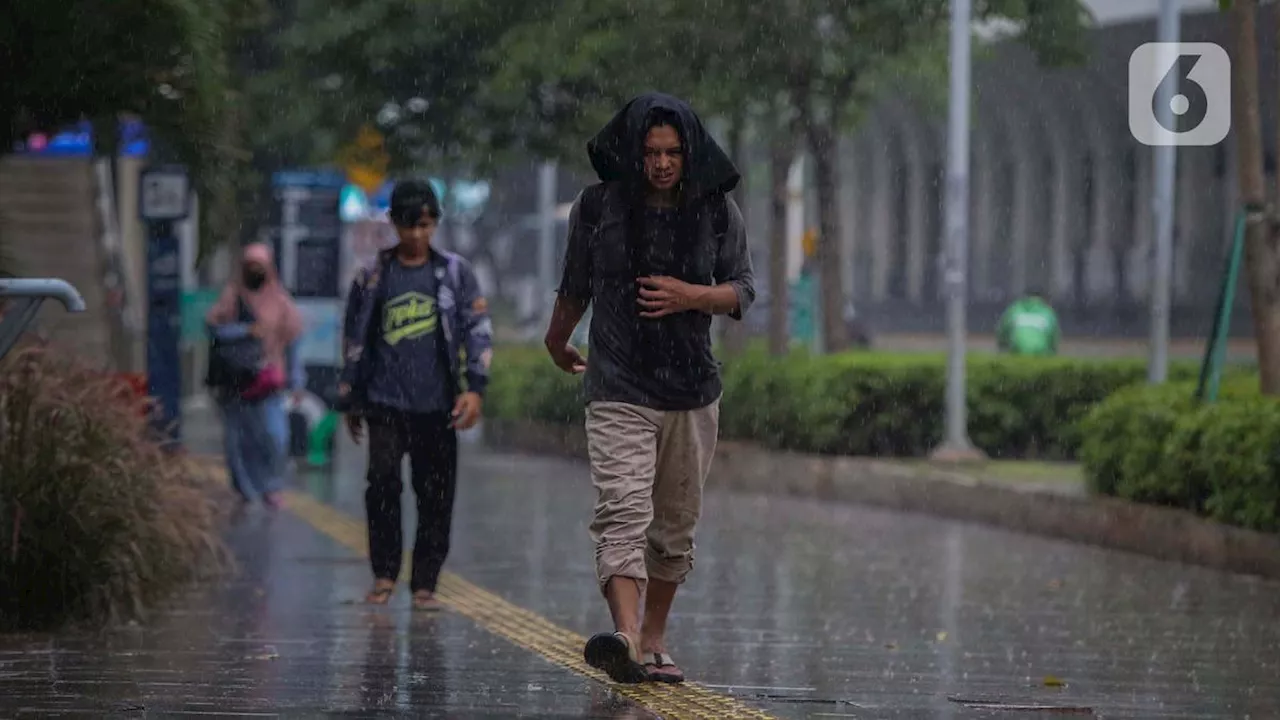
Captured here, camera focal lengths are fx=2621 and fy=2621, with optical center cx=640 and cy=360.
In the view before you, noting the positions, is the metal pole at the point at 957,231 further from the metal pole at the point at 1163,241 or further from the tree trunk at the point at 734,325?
the tree trunk at the point at 734,325

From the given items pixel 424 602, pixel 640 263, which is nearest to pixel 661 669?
pixel 640 263

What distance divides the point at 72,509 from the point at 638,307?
9.44ft

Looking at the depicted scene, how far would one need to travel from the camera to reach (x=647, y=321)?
775cm

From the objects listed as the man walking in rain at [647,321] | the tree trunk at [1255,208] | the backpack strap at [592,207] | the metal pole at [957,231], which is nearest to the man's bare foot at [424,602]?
the man walking in rain at [647,321]

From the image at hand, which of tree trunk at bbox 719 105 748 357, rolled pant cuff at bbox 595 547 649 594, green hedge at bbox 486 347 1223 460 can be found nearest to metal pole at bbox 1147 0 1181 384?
green hedge at bbox 486 347 1223 460

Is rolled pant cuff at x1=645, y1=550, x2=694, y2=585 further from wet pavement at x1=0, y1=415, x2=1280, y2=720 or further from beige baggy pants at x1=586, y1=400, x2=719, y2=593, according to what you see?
wet pavement at x1=0, y1=415, x2=1280, y2=720

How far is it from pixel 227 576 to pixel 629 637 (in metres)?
4.59

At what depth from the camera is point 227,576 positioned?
11859 millimetres

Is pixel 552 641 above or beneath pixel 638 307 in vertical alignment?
beneath

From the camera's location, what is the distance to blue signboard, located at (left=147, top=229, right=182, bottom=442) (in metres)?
17.1

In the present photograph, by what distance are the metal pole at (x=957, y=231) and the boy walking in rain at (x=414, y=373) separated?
28.0ft

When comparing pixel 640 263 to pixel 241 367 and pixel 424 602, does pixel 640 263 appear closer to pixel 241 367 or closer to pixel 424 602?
pixel 424 602

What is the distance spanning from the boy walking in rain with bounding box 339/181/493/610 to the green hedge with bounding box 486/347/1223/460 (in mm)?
8893

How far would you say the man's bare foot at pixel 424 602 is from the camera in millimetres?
10445
